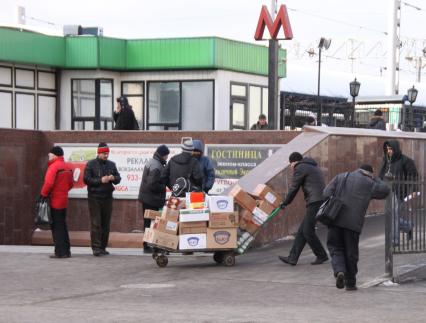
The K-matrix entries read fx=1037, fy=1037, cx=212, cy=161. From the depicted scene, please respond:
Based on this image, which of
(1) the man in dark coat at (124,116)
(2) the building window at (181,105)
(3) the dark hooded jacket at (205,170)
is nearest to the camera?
(3) the dark hooded jacket at (205,170)

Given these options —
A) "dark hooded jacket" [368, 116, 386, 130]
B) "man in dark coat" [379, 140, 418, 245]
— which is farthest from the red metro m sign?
"man in dark coat" [379, 140, 418, 245]

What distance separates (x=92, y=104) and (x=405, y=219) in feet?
66.7

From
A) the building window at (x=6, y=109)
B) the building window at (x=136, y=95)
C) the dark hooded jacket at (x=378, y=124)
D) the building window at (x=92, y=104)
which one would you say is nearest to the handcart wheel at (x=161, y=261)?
the dark hooded jacket at (x=378, y=124)

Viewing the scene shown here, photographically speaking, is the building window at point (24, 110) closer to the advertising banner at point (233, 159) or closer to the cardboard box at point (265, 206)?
the advertising banner at point (233, 159)

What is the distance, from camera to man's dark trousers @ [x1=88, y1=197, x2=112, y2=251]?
16.2 meters

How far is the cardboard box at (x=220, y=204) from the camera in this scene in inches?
563

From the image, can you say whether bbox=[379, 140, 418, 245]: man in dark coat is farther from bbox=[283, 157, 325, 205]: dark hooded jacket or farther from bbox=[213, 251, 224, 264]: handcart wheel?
bbox=[213, 251, 224, 264]: handcart wheel

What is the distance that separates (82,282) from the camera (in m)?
13.1

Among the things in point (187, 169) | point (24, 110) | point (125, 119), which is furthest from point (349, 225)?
point (24, 110)

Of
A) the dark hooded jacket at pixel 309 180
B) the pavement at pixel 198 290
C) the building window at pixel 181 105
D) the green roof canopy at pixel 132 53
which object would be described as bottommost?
the pavement at pixel 198 290

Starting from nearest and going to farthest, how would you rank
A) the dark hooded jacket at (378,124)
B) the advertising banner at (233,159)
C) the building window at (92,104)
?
the advertising banner at (233,159)
the dark hooded jacket at (378,124)
the building window at (92,104)

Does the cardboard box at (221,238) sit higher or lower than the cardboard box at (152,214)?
lower

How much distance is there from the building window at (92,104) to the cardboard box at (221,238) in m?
18.4

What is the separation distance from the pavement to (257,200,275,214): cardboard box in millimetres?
742
